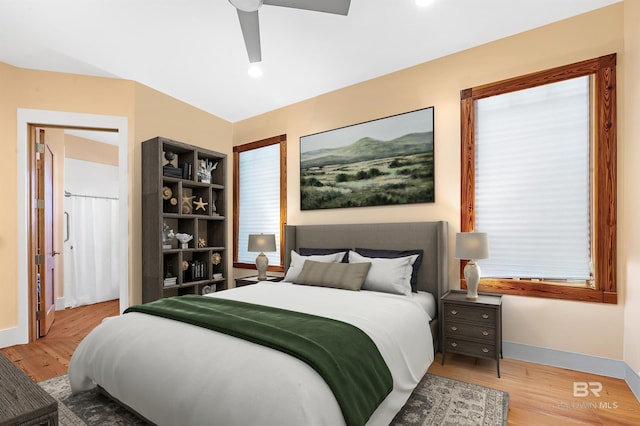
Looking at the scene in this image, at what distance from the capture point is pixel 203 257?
4.45 m

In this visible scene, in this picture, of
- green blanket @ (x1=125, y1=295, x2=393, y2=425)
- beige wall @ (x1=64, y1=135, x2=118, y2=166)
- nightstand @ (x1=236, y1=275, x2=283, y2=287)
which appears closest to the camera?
green blanket @ (x1=125, y1=295, x2=393, y2=425)

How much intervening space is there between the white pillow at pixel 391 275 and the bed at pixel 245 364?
0.31 feet

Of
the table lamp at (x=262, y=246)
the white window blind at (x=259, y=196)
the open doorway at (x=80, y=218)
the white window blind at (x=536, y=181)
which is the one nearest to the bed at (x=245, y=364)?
the white window blind at (x=536, y=181)

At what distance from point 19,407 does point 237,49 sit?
10.3 ft

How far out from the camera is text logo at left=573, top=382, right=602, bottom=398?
7.62ft

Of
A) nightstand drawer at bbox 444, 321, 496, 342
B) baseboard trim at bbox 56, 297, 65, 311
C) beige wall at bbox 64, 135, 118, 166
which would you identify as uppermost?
beige wall at bbox 64, 135, 118, 166

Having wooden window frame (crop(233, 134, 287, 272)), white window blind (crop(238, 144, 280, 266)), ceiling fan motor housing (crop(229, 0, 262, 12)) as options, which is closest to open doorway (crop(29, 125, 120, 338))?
wooden window frame (crop(233, 134, 287, 272))

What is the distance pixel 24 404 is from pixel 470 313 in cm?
282

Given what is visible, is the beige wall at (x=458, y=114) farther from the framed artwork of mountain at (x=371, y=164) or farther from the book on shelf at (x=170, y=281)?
the book on shelf at (x=170, y=281)

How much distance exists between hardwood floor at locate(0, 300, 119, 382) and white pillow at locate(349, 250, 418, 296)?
2732 mm

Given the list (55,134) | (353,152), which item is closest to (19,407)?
(353,152)

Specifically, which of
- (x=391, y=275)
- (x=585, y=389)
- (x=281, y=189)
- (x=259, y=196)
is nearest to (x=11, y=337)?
(x=259, y=196)

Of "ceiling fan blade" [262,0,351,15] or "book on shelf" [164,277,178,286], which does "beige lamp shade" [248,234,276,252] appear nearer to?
"book on shelf" [164,277,178,286]

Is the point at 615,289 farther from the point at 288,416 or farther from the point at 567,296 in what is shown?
the point at 288,416
